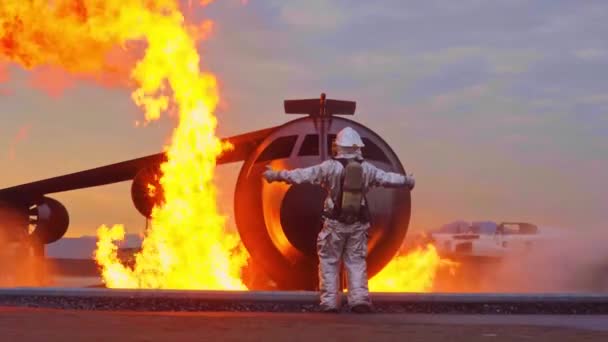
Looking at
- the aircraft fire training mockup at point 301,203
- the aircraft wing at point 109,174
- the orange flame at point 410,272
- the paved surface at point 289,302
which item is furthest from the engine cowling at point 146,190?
the paved surface at point 289,302

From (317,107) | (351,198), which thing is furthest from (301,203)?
(351,198)

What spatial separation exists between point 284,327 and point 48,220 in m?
19.1

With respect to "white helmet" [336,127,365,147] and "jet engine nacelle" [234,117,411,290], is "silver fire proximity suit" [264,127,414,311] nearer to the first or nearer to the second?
"white helmet" [336,127,365,147]

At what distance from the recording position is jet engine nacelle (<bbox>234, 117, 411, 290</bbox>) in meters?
12.7

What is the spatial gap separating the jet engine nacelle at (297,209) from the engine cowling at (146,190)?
5021 millimetres

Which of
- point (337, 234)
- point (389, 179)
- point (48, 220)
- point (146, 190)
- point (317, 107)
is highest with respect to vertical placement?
point (317, 107)

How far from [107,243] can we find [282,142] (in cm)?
846

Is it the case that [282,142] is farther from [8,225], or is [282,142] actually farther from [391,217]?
[8,225]

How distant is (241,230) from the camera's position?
14.5 metres

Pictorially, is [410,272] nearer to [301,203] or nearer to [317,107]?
[317,107]

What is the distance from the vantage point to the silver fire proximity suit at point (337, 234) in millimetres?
9469

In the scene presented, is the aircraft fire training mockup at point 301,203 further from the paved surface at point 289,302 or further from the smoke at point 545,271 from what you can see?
the smoke at point 545,271

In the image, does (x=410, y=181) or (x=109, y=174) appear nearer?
(x=410, y=181)

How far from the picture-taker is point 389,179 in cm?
979
